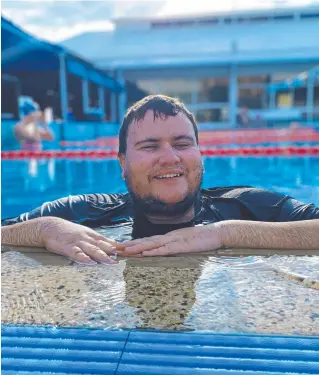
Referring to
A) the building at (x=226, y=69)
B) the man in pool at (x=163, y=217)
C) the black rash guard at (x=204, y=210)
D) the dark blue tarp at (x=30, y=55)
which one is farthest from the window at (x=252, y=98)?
the man in pool at (x=163, y=217)

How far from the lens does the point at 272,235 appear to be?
104 inches

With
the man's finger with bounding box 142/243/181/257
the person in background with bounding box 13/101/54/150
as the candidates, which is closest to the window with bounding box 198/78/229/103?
the person in background with bounding box 13/101/54/150

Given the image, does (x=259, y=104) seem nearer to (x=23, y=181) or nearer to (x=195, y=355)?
(x=23, y=181)

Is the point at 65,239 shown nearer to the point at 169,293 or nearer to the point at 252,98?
the point at 169,293

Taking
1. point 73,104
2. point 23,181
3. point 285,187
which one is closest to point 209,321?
point 285,187

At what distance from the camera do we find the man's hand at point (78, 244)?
239 cm

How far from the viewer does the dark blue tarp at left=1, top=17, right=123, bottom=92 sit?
11.6 m

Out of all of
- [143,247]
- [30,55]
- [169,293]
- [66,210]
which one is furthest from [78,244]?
[30,55]

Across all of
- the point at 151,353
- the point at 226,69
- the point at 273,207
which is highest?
the point at 226,69

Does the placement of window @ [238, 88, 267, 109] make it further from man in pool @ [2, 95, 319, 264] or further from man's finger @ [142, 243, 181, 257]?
man's finger @ [142, 243, 181, 257]

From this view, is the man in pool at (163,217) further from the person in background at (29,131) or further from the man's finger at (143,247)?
the person in background at (29,131)

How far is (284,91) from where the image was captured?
25641 millimetres

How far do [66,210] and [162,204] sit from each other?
1014 millimetres

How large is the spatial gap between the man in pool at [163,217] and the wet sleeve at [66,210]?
45 cm
